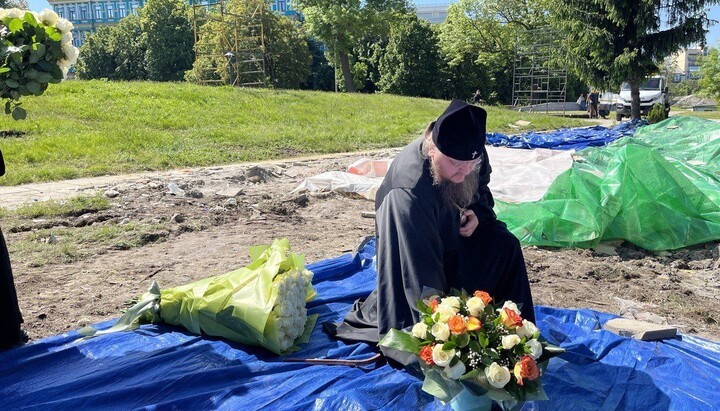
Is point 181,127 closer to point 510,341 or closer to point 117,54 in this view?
point 510,341

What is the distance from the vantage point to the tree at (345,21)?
125 feet

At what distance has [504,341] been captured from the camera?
249 cm

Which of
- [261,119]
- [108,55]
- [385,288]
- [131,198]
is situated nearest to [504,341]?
[385,288]

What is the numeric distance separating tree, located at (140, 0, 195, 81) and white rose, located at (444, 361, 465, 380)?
4790 cm

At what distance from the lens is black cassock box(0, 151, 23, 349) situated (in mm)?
3482

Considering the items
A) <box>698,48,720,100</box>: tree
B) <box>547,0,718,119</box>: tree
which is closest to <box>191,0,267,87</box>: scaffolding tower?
<box>547,0,718,119</box>: tree

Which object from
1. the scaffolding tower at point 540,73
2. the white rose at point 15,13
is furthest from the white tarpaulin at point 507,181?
the scaffolding tower at point 540,73

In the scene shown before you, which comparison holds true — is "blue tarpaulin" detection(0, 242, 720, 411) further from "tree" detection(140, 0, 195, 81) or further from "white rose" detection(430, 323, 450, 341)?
"tree" detection(140, 0, 195, 81)

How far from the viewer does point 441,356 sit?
2520 mm

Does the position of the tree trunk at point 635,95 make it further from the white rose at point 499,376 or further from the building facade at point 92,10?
the building facade at point 92,10

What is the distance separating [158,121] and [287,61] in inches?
1101

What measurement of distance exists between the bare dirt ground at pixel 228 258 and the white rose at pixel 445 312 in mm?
2353

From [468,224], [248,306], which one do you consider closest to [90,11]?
[248,306]

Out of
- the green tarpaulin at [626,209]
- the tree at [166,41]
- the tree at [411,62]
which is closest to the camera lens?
the green tarpaulin at [626,209]
